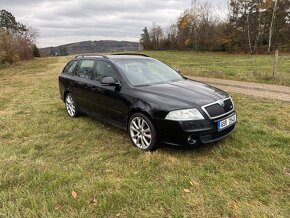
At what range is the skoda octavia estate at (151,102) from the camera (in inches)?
161

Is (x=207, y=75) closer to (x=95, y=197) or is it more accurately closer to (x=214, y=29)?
(x=95, y=197)

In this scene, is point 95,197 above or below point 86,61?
below

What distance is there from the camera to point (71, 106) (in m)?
6.93

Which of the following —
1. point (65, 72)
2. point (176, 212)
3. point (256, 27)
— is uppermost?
point (256, 27)

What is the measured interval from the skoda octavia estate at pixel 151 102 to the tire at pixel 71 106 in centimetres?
49

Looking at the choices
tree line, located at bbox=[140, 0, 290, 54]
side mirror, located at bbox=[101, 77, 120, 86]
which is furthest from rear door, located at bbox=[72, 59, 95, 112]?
tree line, located at bbox=[140, 0, 290, 54]

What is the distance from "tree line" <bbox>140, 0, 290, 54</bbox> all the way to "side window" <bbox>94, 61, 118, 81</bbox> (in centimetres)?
3551

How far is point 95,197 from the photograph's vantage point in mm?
3311

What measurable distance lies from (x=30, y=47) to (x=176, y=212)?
4000 cm

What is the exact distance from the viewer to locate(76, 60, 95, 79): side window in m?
5.99

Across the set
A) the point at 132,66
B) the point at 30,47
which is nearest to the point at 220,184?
the point at 132,66

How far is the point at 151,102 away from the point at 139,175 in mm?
1178

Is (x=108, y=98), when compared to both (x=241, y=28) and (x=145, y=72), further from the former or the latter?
(x=241, y=28)

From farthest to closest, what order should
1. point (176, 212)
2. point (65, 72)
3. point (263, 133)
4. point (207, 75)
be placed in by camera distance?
point (207, 75)
point (65, 72)
point (263, 133)
point (176, 212)
